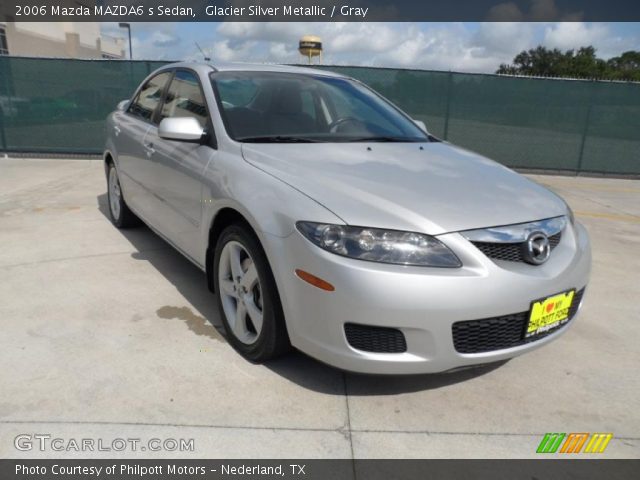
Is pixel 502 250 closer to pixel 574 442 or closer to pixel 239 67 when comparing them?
pixel 574 442

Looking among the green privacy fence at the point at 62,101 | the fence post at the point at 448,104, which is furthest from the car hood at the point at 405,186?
the green privacy fence at the point at 62,101

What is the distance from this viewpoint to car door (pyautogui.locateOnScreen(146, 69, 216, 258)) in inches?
121

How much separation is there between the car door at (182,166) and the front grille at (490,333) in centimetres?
167

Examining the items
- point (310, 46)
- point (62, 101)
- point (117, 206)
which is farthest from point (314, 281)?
point (310, 46)

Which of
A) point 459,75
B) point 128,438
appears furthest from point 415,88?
point 128,438

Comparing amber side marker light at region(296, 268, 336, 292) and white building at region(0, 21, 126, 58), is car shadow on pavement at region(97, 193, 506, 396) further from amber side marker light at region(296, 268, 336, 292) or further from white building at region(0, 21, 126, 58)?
white building at region(0, 21, 126, 58)

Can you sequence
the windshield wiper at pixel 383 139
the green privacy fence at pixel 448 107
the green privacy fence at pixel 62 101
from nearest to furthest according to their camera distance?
the windshield wiper at pixel 383 139 < the green privacy fence at pixel 62 101 < the green privacy fence at pixel 448 107

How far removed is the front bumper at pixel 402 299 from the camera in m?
2.05

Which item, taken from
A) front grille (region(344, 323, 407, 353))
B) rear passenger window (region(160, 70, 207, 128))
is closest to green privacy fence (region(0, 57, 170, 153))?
rear passenger window (region(160, 70, 207, 128))

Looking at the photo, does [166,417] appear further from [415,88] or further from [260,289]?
[415,88]

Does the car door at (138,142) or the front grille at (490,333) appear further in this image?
the car door at (138,142)

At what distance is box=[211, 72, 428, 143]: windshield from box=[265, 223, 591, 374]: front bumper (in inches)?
41.1

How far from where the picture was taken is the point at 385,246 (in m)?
2.11

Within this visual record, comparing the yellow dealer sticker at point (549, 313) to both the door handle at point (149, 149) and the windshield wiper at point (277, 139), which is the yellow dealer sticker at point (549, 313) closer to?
the windshield wiper at point (277, 139)
